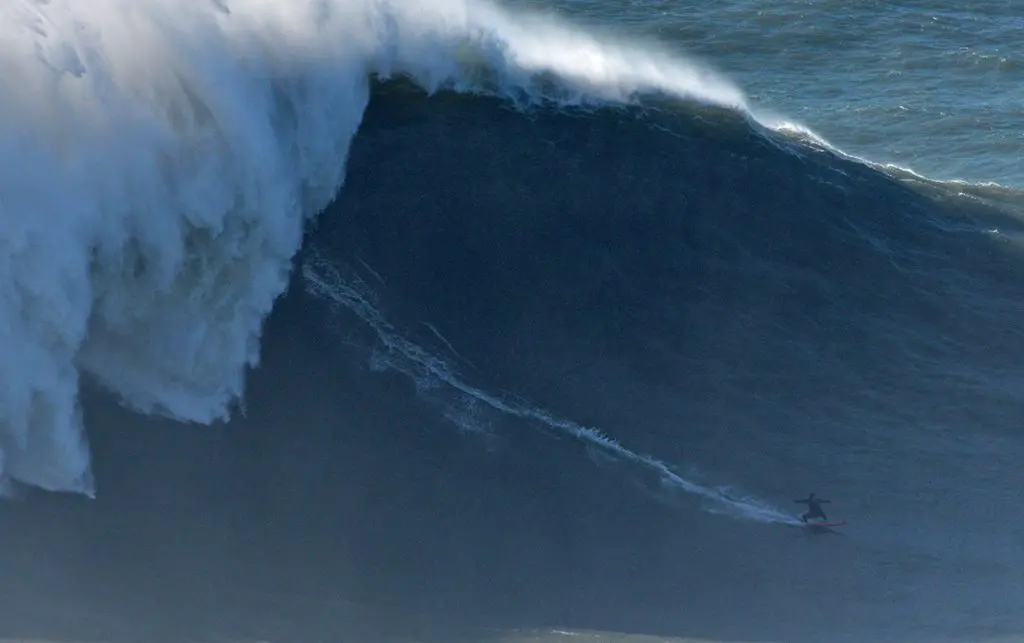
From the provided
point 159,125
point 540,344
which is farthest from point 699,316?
point 159,125

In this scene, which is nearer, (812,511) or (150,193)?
(150,193)

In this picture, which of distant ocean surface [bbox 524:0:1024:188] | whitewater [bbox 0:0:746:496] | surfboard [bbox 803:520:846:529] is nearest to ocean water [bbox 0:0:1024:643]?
whitewater [bbox 0:0:746:496]

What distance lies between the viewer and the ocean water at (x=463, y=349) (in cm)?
1039

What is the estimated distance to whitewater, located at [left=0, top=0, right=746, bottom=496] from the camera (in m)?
10.5

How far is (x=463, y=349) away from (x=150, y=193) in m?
3.43

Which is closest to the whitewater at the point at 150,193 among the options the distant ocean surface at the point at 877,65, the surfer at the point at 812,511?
the surfer at the point at 812,511

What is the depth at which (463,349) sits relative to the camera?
44.1 feet

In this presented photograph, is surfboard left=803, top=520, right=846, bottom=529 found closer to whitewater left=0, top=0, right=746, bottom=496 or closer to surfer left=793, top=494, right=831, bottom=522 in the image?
surfer left=793, top=494, right=831, bottom=522

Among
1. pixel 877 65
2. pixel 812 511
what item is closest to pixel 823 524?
pixel 812 511

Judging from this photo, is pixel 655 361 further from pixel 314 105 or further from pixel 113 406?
pixel 113 406

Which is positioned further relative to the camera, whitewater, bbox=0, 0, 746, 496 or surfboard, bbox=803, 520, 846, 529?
surfboard, bbox=803, 520, 846, 529

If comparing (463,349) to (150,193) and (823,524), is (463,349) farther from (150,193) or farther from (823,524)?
(823,524)

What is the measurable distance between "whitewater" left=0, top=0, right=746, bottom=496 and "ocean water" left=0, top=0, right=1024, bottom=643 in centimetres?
3

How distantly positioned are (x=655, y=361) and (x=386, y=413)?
10.4 ft
